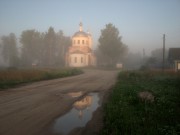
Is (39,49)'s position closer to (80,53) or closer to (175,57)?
(80,53)

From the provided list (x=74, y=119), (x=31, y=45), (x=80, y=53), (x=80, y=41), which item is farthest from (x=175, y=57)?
(x=31, y=45)

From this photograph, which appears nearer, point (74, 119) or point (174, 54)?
point (74, 119)

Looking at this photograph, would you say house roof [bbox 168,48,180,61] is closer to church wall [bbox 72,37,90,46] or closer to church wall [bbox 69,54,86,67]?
church wall [bbox 69,54,86,67]

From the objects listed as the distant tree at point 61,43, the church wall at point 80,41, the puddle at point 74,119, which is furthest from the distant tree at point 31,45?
the puddle at point 74,119

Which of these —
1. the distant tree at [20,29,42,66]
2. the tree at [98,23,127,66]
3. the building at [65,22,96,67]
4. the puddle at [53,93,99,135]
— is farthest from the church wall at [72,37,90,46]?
the puddle at [53,93,99,135]

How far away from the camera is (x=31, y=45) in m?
84.1

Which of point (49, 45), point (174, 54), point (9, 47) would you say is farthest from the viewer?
point (9, 47)

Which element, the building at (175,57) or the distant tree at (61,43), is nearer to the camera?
the building at (175,57)

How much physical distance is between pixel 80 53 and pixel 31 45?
22737 mm

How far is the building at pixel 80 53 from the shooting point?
245 feet

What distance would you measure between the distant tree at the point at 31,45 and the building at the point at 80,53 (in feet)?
48.7

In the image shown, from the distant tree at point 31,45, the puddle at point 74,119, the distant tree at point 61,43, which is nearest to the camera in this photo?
the puddle at point 74,119

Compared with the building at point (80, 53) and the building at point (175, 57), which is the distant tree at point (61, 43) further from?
the building at point (175, 57)

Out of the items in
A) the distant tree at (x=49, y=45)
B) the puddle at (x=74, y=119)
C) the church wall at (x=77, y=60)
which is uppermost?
the distant tree at (x=49, y=45)
